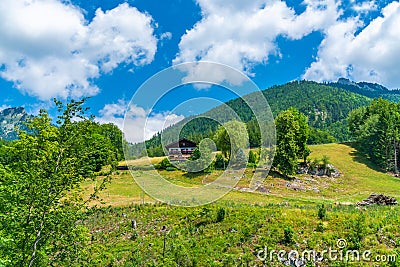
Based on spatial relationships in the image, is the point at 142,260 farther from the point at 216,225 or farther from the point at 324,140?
the point at 324,140

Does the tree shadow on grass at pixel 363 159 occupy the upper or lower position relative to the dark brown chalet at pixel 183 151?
upper

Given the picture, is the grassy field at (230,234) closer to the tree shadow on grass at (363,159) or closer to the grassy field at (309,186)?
the grassy field at (309,186)

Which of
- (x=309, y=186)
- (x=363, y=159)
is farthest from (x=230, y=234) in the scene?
(x=363, y=159)

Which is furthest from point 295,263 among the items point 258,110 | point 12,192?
point 12,192

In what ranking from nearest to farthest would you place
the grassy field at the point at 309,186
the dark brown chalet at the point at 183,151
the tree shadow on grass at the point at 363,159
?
the dark brown chalet at the point at 183,151, the grassy field at the point at 309,186, the tree shadow on grass at the point at 363,159

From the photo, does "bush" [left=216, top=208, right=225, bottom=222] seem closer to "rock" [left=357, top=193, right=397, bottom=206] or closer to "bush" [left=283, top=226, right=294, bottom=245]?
"bush" [left=283, top=226, right=294, bottom=245]

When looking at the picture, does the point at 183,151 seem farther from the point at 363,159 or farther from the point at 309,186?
the point at 363,159

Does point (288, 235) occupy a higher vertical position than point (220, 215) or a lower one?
lower

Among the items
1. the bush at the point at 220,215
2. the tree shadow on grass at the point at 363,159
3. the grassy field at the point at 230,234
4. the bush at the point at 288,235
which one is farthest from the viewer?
the tree shadow on grass at the point at 363,159

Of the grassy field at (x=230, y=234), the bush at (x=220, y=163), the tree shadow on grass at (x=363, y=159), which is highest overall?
the tree shadow on grass at (x=363, y=159)

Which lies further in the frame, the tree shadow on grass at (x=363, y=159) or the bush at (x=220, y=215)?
the tree shadow on grass at (x=363, y=159)

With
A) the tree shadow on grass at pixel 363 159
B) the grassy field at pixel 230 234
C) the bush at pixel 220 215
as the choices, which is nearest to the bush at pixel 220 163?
the grassy field at pixel 230 234

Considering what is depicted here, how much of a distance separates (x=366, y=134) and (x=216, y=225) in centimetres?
5759

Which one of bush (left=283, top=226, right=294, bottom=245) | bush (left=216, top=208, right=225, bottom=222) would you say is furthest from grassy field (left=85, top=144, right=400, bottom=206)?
bush (left=283, top=226, right=294, bottom=245)
